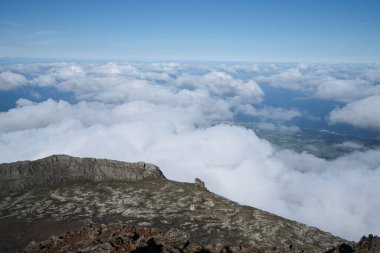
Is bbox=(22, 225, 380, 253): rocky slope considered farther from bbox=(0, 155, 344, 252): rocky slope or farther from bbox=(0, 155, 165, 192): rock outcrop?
bbox=(0, 155, 165, 192): rock outcrop

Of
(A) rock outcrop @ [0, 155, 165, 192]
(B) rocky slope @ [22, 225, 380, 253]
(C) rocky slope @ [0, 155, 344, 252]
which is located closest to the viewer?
(B) rocky slope @ [22, 225, 380, 253]

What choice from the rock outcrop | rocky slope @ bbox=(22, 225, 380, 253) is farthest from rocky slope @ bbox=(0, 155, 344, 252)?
rocky slope @ bbox=(22, 225, 380, 253)

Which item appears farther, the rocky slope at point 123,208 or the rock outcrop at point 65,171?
the rock outcrop at point 65,171

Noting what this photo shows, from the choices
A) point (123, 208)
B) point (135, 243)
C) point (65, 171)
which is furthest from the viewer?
point (65, 171)

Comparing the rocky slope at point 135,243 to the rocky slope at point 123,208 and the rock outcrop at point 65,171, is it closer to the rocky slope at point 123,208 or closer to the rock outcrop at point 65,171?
the rocky slope at point 123,208

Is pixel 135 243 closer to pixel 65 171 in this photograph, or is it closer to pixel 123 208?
pixel 123 208

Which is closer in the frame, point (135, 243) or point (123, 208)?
point (135, 243)

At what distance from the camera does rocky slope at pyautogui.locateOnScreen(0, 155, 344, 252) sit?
34.6 meters

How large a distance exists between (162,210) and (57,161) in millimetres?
22241

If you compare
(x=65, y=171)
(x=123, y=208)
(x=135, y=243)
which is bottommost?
(x=123, y=208)

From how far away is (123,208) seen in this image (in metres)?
42.8

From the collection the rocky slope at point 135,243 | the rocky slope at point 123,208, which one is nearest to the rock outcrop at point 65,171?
the rocky slope at point 123,208

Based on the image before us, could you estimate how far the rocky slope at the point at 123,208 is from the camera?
1361 inches

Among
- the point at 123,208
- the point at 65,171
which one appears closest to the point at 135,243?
the point at 123,208
